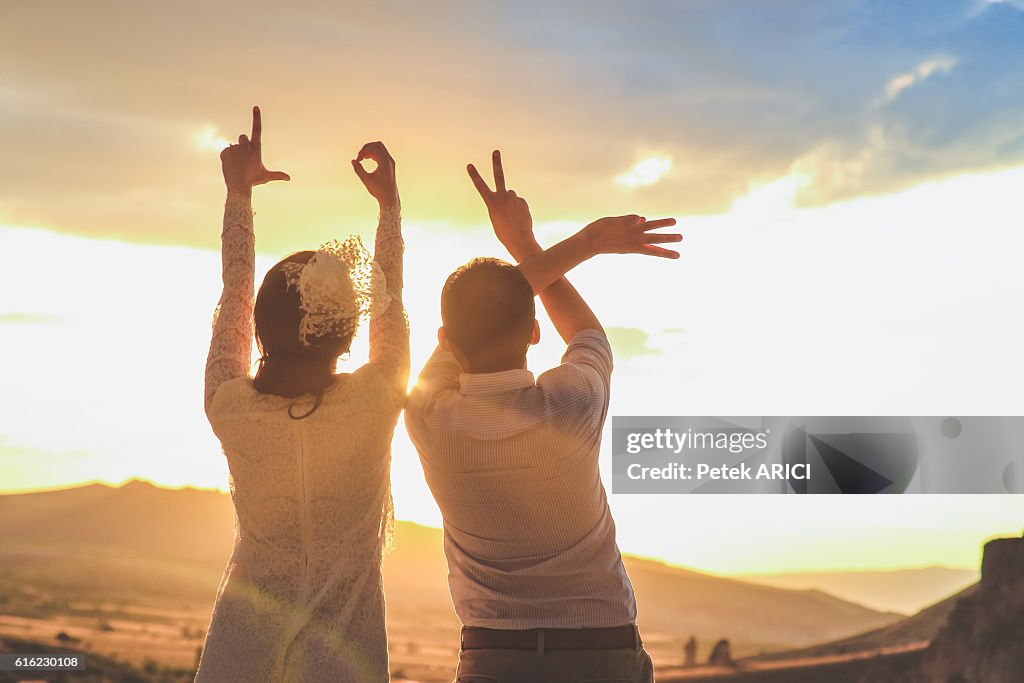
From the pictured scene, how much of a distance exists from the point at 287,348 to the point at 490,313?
0.57m

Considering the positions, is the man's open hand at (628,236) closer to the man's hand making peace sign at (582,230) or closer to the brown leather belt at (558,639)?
the man's hand making peace sign at (582,230)

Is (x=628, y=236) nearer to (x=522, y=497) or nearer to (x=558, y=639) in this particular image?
(x=522, y=497)

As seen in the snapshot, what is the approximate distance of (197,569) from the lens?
71500 millimetres

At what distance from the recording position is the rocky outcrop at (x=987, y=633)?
19.0 metres

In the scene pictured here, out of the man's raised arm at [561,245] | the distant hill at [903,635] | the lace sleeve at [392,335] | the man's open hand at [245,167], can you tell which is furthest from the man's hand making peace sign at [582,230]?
the distant hill at [903,635]

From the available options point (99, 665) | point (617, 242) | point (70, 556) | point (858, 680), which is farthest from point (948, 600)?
point (70, 556)

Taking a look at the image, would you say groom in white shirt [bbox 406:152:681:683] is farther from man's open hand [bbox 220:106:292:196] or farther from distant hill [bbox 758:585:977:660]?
distant hill [bbox 758:585:977:660]

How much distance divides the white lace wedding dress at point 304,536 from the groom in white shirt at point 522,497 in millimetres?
201

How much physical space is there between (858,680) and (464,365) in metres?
20.3

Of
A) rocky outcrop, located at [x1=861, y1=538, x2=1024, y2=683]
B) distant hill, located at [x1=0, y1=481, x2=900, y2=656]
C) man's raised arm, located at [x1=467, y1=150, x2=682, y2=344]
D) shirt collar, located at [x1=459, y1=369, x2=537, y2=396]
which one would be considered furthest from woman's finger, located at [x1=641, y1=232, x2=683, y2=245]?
distant hill, located at [x1=0, y1=481, x2=900, y2=656]

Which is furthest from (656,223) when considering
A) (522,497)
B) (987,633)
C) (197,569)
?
(197,569)

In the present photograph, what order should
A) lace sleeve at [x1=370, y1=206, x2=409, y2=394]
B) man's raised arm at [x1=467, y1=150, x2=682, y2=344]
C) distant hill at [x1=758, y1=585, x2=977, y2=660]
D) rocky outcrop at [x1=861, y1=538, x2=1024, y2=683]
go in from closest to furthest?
lace sleeve at [x1=370, y1=206, x2=409, y2=394] → man's raised arm at [x1=467, y1=150, x2=682, y2=344] → rocky outcrop at [x1=861, y1=538, x2=1024, y2=683] → distant hill at [x1=758, y1=585, x2=977, y2=660]

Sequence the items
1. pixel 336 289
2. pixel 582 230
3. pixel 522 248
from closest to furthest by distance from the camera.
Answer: pixel 336 289
pixel 582 230
pixel 522 248

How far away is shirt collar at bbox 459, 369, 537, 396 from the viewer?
2904 mm
